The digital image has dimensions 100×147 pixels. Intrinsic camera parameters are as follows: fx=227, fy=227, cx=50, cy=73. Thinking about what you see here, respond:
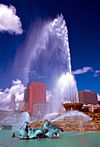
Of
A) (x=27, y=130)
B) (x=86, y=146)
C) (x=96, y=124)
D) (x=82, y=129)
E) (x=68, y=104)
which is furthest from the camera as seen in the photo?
(x=68, y=104)

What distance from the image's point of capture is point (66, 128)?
110812mm

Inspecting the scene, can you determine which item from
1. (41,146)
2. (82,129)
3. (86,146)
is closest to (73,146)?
(86,146)

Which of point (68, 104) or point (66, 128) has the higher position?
point (68, 104)

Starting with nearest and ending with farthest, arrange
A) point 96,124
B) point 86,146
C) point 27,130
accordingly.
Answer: point 86,146, point 27,130, point 96,124

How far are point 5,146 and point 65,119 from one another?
3323 inches

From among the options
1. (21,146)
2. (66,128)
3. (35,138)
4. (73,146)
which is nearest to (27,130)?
(35,138)

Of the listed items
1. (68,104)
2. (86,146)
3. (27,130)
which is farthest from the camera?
(68,104)

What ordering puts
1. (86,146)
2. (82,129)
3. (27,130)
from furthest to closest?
1. (82,129)
2. (27,130)
3. (86,146)

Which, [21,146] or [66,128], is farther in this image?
[66,128]

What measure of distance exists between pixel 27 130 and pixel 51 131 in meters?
6.33

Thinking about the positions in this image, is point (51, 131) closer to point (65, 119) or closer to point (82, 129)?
point (82, 129)

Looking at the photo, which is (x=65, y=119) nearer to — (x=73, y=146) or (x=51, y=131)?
(x=51, y=131)

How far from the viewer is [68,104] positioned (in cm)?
17375

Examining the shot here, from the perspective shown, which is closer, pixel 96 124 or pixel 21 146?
pixel 21 146
